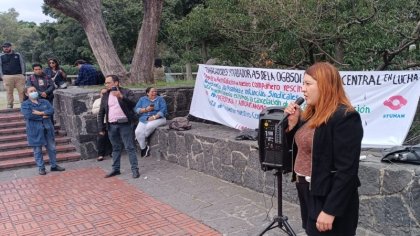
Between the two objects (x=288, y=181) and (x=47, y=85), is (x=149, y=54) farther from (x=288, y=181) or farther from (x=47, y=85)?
(x=288, y=181)

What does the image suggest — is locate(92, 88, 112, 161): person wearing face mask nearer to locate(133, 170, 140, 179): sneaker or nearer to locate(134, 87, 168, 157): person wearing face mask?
locate(134, 87, 168, 157): person wearing face mask

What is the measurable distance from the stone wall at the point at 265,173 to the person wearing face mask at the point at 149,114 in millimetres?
184

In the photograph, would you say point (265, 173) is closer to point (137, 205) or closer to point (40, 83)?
point (137, 205)

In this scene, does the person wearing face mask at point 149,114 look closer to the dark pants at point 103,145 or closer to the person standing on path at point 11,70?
the dark pants at point 103,145

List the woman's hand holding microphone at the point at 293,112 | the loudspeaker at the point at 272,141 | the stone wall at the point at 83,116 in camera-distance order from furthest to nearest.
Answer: the stone wall at the point at 83,116
the loudspeaker at the point at 272,141
the woman's hand holding microphone at the point at 293,112

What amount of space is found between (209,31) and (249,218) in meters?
4.13

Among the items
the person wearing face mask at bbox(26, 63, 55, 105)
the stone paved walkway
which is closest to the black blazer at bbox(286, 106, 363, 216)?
the stone paved walkway

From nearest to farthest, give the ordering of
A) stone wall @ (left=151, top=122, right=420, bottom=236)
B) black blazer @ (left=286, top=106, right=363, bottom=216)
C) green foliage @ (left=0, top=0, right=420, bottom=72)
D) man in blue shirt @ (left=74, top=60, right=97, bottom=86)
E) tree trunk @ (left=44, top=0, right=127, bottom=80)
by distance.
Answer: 1. black blazer @ (left=286, top=106, right=363, bottom=216)
2. stone wall @ (left=151, top=122, right=420, bottom=236)
3. green foliage @ (left=0, top=0, right=420, bottom=72)
4. tree trunk @ (left=44, top=0, right=127, bottom=80)
5. man in blue shirt @ (left=74, top=60, right=97, bottom=86)

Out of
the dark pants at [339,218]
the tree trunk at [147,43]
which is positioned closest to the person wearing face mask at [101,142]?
the tree trunk at [147,43]

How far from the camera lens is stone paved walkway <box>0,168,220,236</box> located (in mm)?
4742

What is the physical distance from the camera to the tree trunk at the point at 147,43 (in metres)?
10.3

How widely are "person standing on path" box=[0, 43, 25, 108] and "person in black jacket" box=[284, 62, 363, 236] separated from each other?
950 centimetres

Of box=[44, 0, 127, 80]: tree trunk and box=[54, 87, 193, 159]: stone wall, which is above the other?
box=[44, 0, 127, 80]: tree trunk

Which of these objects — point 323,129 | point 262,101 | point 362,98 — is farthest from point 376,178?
point 262,101
